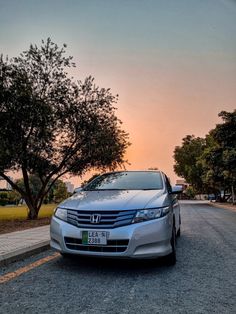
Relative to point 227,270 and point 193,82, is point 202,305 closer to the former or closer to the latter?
point 227,270

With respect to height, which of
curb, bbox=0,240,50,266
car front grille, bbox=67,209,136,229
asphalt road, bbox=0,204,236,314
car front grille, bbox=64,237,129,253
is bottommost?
asphalt road, bbox=0,204,236,314

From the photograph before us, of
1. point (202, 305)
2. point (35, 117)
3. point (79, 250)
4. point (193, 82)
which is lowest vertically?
point (202, 305)

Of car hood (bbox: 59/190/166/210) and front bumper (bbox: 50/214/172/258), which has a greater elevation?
car hood (bbox: 59/190/166/210)

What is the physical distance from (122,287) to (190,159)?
208 feet

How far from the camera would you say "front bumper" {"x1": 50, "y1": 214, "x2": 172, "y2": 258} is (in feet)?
16.3

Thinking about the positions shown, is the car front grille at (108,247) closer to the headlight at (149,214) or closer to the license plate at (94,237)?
the license plate at (94,237)

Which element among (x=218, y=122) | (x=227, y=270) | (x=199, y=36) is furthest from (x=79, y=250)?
(x=218, y=122)

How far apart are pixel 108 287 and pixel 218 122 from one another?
90.5 ft

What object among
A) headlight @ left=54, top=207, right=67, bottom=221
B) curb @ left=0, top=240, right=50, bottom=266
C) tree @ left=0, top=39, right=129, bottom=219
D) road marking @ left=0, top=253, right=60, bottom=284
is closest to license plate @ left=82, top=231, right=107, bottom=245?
headlight @ left=54, top=207, right=67, bottom=221

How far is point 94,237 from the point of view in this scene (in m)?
5.03

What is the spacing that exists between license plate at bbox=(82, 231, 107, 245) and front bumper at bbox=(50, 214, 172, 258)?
61mm

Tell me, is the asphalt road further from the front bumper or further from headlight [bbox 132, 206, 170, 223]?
headlight [bbox 132, 206, 170, 223]

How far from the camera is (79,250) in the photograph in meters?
5.12

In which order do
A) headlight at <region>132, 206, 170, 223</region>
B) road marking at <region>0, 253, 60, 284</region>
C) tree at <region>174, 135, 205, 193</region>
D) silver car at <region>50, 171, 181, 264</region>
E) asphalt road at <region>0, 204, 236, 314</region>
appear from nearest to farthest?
asphalt road at <region>0, 204, 236, 314</region> < road marking at <region>0, 253, 60, 284</region> < silver car at <region>50, 171, 181, 264</region> < headlight at <region>132, 206, 170, 223</region> < tree at <region>174, 135, 205, 193</region>
